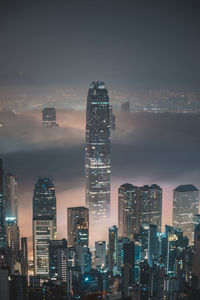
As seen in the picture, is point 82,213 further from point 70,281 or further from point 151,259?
point 70,281

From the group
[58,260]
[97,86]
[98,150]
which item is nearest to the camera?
[58,260]

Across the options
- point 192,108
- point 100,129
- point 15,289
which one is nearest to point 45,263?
point 15,289

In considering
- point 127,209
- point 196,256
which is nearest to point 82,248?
point 196,256

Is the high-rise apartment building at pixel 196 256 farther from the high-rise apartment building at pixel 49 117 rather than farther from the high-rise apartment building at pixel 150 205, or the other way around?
the high-rise apartment building at pixel 49 117

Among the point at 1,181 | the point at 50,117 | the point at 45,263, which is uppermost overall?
the point at 50,117

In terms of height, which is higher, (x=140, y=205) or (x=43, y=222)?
(x=140, y=205)

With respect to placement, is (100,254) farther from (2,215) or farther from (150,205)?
(150,205)
